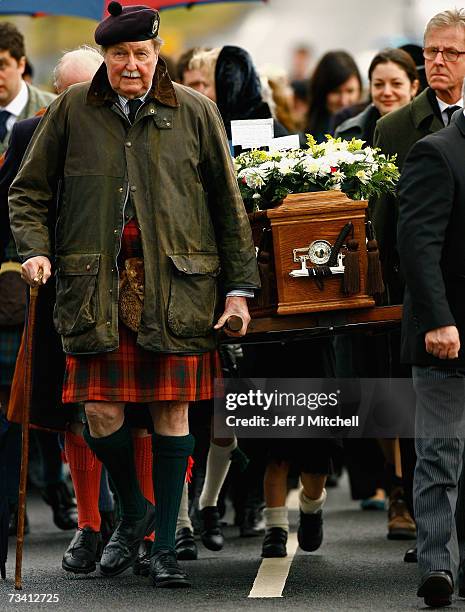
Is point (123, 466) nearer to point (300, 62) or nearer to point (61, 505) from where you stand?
point (61, 505)

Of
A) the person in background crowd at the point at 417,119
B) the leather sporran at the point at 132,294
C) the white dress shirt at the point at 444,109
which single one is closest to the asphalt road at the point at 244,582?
the person in background crowd at the point at 417,119

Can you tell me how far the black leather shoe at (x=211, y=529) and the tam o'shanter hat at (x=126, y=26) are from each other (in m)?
2.86

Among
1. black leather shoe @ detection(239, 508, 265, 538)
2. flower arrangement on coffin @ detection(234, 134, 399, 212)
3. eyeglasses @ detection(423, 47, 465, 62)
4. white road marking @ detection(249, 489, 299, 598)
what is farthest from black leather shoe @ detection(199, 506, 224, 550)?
eyeglasses @ detection(423, 47, 465, 62)

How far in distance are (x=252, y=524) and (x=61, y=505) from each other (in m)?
1.17

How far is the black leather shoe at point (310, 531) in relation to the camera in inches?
363

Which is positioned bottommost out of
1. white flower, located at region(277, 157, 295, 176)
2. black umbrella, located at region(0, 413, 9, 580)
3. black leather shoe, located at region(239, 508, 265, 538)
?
black leather shoe, located at region(239, 508, 265, 538)

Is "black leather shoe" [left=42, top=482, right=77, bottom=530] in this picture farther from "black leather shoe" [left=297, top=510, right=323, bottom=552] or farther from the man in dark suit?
the man in dark suit

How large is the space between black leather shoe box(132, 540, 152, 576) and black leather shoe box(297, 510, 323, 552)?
2.96 feet

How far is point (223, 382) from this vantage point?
8617mm

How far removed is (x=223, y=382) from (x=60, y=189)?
1229 millimetres

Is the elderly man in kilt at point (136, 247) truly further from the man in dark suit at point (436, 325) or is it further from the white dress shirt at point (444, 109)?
the white dress shirt at point (444, 109)

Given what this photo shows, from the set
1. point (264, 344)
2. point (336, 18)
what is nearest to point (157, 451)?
point (264, 344)

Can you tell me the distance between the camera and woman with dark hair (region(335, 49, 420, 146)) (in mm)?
10451

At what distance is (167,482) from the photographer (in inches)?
318
